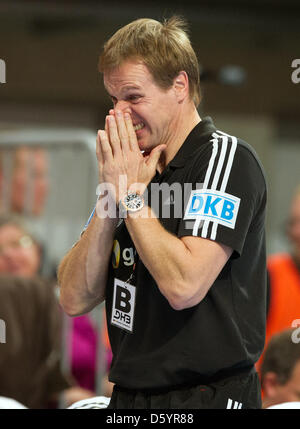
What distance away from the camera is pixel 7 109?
8859 mm

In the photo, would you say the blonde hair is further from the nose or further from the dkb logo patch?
the dkb logo patch

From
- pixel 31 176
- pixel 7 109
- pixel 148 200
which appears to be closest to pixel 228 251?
pixel 148 200

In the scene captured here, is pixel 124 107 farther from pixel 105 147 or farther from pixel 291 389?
pixel 291 389

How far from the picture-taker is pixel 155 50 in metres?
2.30

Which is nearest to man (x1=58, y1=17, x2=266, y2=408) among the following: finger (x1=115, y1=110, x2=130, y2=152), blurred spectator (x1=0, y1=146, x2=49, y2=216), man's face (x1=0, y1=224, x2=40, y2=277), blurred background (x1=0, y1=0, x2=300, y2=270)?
finger (x1=115, y1=110, x2=130, y2=152)

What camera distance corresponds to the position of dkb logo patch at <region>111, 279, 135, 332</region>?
2312mm

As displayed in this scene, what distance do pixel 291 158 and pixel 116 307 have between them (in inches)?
289

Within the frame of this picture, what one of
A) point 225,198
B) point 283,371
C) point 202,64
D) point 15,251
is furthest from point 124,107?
point 202,64

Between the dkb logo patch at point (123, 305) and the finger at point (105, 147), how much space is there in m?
0.37

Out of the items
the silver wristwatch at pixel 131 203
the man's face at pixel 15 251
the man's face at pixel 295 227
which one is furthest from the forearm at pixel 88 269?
the man's face at pixel 295 227

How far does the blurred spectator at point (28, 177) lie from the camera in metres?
4.80

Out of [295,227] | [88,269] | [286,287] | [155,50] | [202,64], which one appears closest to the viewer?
[155,50]

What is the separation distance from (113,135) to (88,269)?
1.39 ft

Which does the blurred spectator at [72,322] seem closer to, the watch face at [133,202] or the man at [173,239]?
the man at [173,239]
